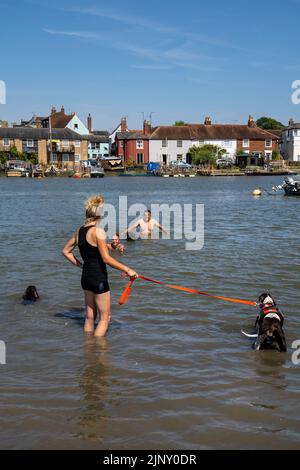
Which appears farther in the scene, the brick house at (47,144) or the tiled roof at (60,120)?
the tiled roof at (60,120)

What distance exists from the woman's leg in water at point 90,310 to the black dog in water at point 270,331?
2332 millimetres

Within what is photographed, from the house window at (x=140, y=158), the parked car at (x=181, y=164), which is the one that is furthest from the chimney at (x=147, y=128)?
the parked car at (x=181, y=164)

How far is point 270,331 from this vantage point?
23.3 feet

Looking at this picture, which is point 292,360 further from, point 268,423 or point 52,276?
point 52,276

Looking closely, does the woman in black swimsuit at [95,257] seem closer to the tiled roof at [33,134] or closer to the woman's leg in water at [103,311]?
the woman's leg in water at [103,311]

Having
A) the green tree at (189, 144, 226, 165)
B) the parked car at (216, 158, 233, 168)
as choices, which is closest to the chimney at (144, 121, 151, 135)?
the green tree at (189, 144, 226, 165)

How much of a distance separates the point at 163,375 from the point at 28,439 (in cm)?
203

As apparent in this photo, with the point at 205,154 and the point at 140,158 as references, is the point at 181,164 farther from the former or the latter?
the point at 140,158

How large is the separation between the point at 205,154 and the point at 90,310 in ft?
287

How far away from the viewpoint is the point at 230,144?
324ft

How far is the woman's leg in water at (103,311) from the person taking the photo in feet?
24.4

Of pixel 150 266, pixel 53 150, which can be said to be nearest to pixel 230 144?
pixel 53 150

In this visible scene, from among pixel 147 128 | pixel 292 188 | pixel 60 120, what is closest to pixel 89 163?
pixel 147 128

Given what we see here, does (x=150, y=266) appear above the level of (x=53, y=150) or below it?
below
